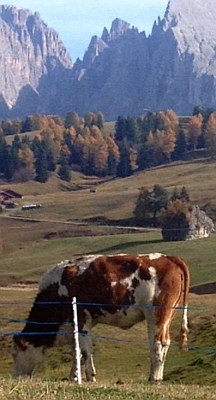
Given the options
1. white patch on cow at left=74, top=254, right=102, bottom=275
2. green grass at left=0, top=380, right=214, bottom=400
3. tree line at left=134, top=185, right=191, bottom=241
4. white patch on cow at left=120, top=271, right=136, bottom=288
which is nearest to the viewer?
green grass at left=0, top=380, right=214, bottom=400

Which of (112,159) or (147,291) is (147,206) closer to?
(112,159)

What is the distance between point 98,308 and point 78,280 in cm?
70

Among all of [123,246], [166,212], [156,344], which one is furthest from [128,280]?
[166,212]

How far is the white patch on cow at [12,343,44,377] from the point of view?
16578 millimetres

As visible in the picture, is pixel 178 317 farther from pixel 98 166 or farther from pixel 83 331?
pixel 98 166

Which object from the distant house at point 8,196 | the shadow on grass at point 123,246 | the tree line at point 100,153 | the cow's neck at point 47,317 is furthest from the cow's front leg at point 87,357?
the tree line at point 100,153

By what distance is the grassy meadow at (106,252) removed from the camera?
1338cm

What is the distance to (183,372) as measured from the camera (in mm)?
22172

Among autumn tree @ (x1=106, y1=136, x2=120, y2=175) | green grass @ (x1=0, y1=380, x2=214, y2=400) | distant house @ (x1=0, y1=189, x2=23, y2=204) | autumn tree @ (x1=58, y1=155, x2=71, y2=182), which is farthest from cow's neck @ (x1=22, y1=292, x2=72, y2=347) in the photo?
autumn tree @ (x1=106, y1=136, x2=120, y2=175)

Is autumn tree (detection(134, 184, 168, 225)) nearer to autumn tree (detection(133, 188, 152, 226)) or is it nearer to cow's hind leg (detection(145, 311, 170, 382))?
autumn tree (detection(133, 188, 152, 226))

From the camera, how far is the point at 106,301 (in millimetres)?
16094

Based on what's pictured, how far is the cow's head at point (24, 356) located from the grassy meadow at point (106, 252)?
347mm

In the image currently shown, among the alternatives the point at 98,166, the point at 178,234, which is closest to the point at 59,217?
the point at 178,234

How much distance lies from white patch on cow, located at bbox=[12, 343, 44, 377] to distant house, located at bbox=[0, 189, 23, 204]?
123405mm
